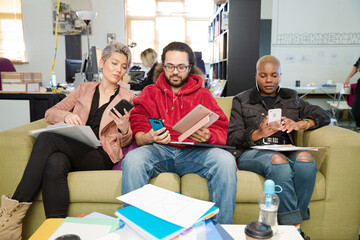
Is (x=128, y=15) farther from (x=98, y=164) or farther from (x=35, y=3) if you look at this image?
(x=98, y=164)

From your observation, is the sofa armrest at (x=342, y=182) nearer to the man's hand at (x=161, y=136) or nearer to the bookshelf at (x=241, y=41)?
the man's hand at (x=161, y=136)

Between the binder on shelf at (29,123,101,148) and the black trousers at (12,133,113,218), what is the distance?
0.10 ft

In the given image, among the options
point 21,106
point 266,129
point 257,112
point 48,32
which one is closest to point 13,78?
point 21,106

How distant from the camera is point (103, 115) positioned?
1751 mm

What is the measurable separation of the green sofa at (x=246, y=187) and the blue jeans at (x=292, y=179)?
9 centimetres

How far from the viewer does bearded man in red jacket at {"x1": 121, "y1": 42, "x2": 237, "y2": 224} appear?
1.41m

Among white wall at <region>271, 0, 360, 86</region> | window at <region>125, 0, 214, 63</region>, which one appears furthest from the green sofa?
window at <region>125, 0, 214, 63</region>

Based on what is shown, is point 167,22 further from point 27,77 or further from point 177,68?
point 177,68

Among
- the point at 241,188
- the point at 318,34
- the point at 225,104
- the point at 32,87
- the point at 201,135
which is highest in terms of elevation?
the point at 318,34

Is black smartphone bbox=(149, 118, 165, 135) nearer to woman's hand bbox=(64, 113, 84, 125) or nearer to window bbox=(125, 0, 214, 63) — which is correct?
woman's hand bbox=(64, 113, 84, 125)

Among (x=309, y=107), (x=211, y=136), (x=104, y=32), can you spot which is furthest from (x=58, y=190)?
(x=104, y=32)

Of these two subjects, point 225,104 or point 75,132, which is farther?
point 225,104

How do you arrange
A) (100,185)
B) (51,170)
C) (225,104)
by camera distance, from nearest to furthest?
(51,170) < (100,185) < (225,104)

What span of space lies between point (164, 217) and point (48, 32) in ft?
22.2
